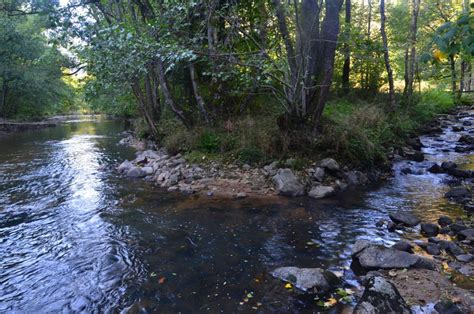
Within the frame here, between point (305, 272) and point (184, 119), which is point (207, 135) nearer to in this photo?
point (184, 119)

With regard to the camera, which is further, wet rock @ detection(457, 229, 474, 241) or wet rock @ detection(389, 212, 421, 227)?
wet rock @ detection(389, 212, 421, 227)

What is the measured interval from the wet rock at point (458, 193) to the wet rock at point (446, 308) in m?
5.02

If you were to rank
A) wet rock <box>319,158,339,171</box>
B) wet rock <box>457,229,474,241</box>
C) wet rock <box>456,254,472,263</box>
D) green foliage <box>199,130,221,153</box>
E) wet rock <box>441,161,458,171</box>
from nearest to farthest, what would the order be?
wet rock <box>456,254,472,263</box>, wet rock <box>457,229,474,241</box>, wet rock <box>319,158,339,171</box>, wet rock <box>441,161,458,171</box>, green foliage <box>199,130,221,153</box>

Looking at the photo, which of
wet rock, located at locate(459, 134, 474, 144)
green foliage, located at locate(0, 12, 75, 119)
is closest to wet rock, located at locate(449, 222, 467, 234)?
wet rock, located at locate(459, 134, 474, 144)

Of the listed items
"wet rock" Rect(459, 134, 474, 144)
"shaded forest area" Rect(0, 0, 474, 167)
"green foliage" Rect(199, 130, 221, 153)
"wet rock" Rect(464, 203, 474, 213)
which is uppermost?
"shaded forest area" Rect(0, 0, 474, 167)

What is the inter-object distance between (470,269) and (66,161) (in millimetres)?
14314

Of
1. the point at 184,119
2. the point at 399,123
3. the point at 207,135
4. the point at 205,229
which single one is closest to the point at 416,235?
the point at 205,229

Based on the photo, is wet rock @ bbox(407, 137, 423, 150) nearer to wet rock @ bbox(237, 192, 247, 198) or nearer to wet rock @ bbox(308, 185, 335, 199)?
wet rock @ bbox(308, 185, 335, 199)

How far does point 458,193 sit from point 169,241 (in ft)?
22.3

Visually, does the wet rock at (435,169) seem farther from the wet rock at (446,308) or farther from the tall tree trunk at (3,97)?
the tall tree trunk at (3,97)

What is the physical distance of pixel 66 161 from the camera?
47.1ft

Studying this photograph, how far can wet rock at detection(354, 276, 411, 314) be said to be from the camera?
12.4 feet

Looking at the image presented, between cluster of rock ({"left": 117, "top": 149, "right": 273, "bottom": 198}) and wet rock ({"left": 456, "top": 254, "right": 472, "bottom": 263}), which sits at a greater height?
cluster of rock ({"left": 117, "top": 149, "right": 273, "bottom": 198})

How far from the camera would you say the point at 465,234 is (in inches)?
224
